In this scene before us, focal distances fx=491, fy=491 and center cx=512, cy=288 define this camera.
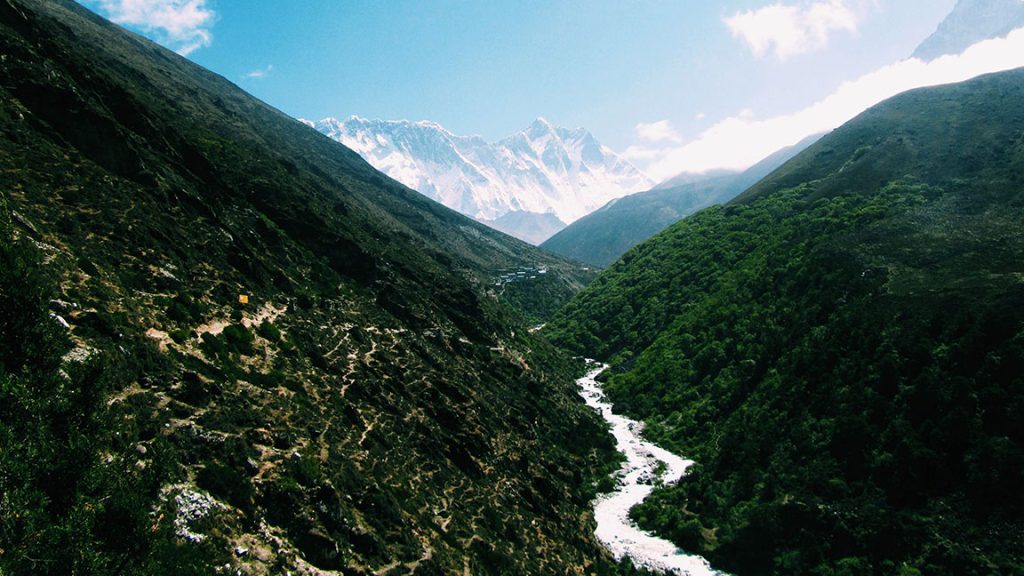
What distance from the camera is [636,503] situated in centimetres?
5694

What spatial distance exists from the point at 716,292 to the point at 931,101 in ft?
367

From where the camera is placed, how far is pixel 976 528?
37281 millimetres

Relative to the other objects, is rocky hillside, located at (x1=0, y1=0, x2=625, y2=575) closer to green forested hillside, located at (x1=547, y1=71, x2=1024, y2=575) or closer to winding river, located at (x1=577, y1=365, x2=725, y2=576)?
winding river, located at (x1=577, y1=365, x2=725, y2=576)

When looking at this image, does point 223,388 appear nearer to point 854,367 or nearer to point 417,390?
point 417,390

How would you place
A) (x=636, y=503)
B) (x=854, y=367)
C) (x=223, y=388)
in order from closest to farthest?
1. (x=223, y=388)
2. (x=854, y=367)
3. (x=636, y=503)

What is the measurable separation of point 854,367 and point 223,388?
62.3m

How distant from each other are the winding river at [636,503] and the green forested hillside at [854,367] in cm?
192

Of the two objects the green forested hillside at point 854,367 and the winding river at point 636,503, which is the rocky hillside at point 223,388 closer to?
the winding river at point 636,503

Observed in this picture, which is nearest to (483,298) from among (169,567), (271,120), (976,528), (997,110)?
(976,528)

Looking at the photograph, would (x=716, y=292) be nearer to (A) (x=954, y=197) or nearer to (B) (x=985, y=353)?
(A) (x=954, y=197)

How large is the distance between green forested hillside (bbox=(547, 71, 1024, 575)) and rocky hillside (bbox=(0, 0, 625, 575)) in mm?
17432

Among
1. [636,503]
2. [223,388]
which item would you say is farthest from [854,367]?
[223,388]

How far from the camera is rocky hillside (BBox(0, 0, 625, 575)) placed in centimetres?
1672

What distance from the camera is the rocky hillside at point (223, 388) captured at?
54.9ft
